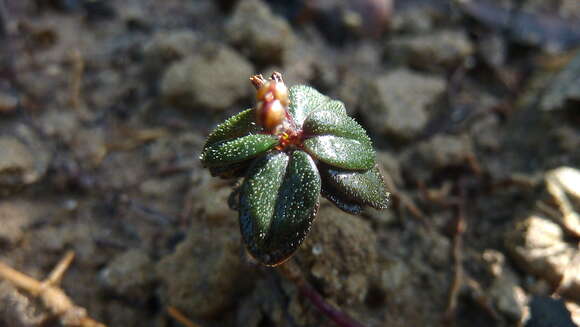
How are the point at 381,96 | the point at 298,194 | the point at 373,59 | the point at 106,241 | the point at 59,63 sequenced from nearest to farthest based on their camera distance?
the point at 298,194
the point at 106,241
the point at 381,96
the point at 59,63
the point at 373,59

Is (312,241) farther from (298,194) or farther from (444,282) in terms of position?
(444,282)

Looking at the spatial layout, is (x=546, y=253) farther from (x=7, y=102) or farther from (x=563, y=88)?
(x=7, y=102)

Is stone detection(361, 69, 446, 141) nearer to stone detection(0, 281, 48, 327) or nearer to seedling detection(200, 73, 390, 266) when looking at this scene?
seedling detection(200, 73, 390, 266)

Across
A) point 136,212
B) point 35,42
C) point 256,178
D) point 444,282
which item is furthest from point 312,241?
point 35,42

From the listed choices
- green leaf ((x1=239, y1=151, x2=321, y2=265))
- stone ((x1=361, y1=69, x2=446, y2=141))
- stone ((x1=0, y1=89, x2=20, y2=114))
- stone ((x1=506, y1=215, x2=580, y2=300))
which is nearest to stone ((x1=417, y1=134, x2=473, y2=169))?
stone ((x1=361, y1=69, x2=446, y2=141))

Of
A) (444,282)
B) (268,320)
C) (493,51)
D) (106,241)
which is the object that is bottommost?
(106,241)

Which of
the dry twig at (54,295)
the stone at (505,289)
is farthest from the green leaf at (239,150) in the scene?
the stone at (505,289)
